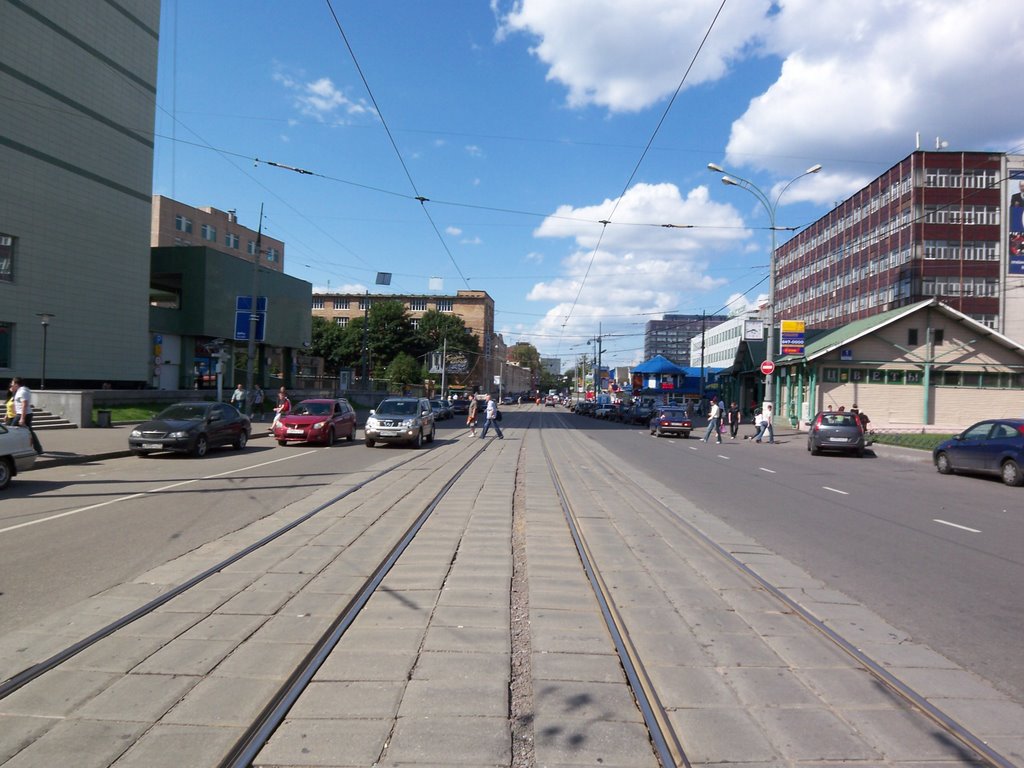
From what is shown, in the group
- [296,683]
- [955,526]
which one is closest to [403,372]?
[955,526]

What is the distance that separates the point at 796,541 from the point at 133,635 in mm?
7516

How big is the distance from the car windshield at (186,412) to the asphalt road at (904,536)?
11880 millimetres

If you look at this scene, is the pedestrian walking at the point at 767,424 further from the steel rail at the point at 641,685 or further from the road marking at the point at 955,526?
the steel rail at the point at 641,685

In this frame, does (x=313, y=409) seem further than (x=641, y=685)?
Yes

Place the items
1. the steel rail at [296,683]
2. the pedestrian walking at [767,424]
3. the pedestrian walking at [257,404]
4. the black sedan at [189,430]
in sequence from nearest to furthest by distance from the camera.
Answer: the steel rail at [296,683] < the black sedan at [189,430] < the pedestrian walking at [767,424] < the pedestrian walking at [257,404]

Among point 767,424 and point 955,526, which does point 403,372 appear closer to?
point 767,424

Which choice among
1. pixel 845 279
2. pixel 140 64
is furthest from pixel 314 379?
pixel 845 279

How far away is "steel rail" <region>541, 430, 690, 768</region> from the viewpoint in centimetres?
362

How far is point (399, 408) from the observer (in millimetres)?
24562

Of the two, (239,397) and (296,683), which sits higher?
(239,397)

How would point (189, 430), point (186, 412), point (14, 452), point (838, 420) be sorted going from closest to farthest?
point (14, 452)
point (189, 430)
point (186, 412)
point (838, 420)

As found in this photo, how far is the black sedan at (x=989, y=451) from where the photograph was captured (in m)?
16.2

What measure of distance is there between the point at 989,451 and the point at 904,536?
31.4ft

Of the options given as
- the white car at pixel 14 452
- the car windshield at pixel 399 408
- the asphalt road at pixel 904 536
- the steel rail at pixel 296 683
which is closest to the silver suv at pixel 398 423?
the car windshield at pixel 399 408
